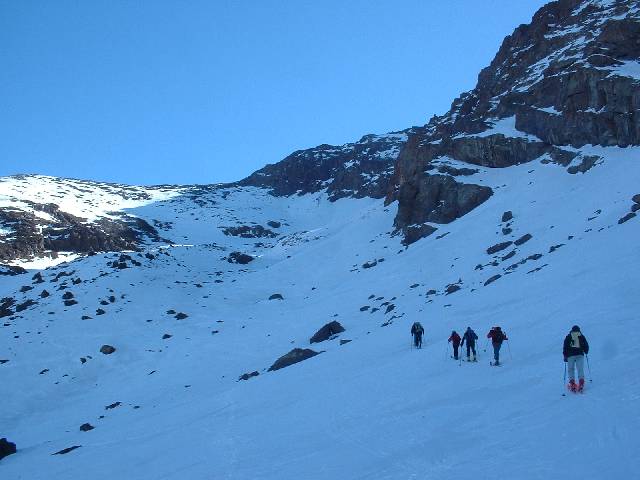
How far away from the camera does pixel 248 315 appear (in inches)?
1764

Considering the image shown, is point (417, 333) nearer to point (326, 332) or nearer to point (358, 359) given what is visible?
point (358, 359)

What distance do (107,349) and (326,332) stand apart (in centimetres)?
1565

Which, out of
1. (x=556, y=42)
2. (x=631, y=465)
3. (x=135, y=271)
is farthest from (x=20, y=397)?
(x=556, y=42)

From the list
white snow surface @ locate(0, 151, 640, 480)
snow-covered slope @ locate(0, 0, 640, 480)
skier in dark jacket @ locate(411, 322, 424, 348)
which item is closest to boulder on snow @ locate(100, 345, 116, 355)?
white snow surface @ locate(0, 151, 640, 480)

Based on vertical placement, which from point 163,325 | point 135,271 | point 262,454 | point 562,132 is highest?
point 562,132

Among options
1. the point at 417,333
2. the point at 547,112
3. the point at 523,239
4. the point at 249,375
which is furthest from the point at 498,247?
the point at 547,112

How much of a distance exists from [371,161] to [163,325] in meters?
88.1

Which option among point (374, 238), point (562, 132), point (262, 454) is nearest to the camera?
point (262, 454)

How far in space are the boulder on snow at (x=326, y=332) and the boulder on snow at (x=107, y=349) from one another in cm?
1448

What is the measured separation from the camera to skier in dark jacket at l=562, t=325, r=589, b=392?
11.2m

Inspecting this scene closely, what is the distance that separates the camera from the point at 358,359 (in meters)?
22.5

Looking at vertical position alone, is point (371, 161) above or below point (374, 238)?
above

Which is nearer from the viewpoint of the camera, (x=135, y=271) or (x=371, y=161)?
(x=135, y=271)

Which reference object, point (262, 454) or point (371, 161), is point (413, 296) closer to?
point (262, 454)
